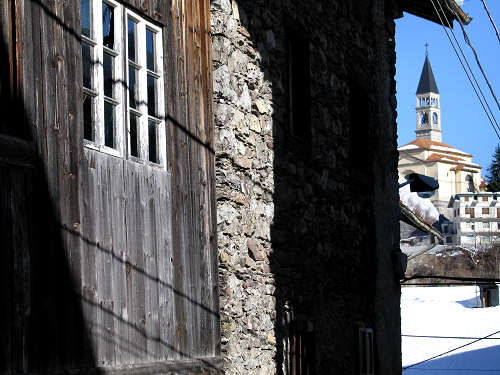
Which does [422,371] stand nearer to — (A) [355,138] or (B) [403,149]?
(A) [355,138]

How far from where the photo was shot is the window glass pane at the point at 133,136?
6109mm

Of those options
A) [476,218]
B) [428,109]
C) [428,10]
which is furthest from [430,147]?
[428,10]

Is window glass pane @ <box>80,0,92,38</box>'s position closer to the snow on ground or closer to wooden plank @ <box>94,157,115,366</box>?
wooden plank @ <box>94,157,115,366</box>

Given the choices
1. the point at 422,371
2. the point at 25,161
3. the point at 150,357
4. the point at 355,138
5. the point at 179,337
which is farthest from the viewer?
the point at 422,371

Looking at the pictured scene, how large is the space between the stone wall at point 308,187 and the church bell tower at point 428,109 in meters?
170

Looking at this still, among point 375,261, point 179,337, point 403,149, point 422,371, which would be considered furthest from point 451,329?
point 403,149

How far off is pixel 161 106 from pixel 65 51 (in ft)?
3.96

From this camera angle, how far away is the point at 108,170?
5766mm

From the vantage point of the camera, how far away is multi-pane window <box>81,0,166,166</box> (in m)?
5.71

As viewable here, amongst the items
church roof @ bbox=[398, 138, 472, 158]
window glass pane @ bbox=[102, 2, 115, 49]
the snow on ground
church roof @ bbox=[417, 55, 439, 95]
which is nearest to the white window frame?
window glass pane @ bbox=[102, 2, 115, 49]

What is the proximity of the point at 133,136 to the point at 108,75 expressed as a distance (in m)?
0.46

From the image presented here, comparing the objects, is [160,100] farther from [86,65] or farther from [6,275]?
[6,275]

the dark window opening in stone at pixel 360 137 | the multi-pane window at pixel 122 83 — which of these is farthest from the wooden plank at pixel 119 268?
the dark window opening in stone at pixel 360 137

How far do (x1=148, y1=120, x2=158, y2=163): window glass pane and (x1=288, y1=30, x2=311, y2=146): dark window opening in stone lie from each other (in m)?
2.91
